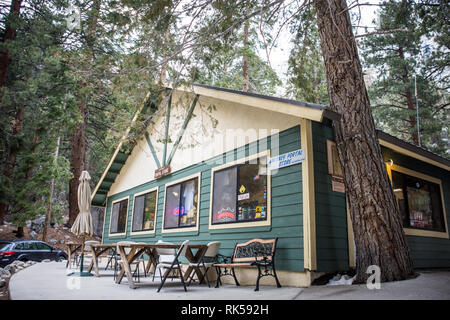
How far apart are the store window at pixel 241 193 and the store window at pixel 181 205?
3.21 ft

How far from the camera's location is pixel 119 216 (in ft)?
41.8

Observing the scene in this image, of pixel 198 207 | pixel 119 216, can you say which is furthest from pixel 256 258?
pixel 119 216

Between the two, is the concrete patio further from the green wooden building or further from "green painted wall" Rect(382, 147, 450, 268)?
"green painted wall" Rect(382, 147, 450, 268)

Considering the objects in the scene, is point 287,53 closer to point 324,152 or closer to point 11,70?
point 324,152

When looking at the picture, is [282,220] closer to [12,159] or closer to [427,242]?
[427,242]

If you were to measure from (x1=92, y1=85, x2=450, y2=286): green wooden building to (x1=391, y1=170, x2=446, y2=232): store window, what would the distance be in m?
0.03

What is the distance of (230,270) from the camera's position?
21.2 feet

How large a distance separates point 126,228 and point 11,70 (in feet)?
29.3

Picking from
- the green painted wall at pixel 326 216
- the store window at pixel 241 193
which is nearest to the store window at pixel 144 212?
the store window at pixel 241 193

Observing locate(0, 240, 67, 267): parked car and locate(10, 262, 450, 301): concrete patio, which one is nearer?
locate(10, 262, 450, 301): concrete patio

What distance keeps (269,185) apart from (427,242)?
463 centimetres

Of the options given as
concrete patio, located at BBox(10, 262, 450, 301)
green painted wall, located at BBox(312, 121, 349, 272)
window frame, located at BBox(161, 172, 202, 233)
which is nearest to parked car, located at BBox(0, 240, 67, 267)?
window frame, located at BBox(161, 172, 202, 233)

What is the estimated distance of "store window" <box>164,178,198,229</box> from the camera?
8172 millimetres
